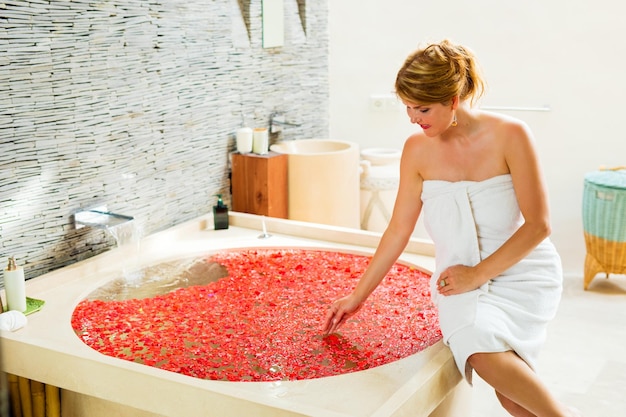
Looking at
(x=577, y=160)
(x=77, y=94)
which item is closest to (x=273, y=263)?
(x=77, y=94)

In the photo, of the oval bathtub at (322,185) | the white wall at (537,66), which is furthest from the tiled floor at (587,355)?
the oval bathtub at (322,185)

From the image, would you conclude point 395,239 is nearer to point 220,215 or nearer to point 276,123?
point 220,215

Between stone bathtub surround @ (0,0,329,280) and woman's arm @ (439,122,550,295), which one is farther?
stone bathtub surround @ (0,0,329,280)

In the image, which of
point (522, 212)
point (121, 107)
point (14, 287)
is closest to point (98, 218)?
point (121, 107)

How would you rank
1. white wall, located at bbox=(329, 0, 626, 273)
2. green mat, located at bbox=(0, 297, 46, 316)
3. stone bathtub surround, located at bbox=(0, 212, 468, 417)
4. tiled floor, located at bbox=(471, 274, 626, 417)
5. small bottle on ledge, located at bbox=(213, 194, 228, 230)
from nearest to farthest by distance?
stone bathtub surround, located at bbox=(0, 212, 468, 417), green mat, located at bbox=(0, 297, 46, 316), tiled floor, located at bbox=(471, 274, 626, 417), small bottle on ledge, located at bbox=(213, 194, 228, 230), white wall, located at bbox=(329, 0, 626, 273)

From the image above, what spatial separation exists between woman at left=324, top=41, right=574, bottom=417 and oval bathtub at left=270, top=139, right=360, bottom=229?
1.53 metres

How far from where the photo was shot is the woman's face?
2299 mm

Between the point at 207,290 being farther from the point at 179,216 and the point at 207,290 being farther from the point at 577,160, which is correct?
the point at 577,160

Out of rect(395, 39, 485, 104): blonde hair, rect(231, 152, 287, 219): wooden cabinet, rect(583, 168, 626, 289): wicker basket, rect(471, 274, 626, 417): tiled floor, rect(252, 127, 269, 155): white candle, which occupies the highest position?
rect(395, 39, 485, 104): blonde hair

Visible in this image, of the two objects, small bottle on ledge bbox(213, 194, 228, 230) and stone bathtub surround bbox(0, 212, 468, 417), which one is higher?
small bottle on ledge bbox(213, 194, 228, 230)

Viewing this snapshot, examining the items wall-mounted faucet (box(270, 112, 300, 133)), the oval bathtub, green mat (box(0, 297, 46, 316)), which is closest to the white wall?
wall-mounted faucet (box(270, 112, 300, 133))

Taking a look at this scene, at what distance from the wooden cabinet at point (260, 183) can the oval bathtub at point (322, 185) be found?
0.06m

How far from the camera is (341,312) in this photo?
2543 millimetres

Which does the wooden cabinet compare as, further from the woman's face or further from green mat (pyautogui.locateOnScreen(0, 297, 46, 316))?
the woman's face
